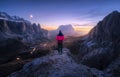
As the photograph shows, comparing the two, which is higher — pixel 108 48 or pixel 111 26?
pixel 111 26

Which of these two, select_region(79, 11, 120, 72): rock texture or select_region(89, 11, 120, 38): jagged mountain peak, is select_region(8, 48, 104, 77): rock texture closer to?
select_region(79, 11, 120, 72): rock texture

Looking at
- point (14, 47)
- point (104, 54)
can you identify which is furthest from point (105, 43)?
point (14, 47)

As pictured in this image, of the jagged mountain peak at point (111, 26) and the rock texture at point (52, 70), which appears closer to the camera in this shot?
the rock texture at point (52, 70)

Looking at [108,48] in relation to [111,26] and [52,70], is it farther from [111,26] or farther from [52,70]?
[52,70]

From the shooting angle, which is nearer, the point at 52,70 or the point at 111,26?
the point at 52,70

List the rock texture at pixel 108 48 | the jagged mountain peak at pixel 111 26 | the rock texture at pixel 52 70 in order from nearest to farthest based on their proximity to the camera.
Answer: the rock texture at pixel 52 70 < the rock texture at pixel 108 48 < the jagged mountain peak at pixel 111 26

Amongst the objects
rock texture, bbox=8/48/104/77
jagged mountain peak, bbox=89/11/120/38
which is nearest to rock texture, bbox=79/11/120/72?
jagged mountain peak, bbox=89/11/120/38

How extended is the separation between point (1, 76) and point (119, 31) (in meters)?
30.3

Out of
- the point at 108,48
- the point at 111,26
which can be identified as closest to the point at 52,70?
the point at 108,48

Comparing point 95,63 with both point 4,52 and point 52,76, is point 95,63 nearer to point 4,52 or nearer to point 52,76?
point 52,76

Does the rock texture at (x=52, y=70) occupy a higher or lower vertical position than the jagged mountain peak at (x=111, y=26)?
lower

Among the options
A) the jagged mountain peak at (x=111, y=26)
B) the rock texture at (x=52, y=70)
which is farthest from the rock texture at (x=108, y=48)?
the rock texture at (x=52, y=70)

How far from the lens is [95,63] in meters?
33.3

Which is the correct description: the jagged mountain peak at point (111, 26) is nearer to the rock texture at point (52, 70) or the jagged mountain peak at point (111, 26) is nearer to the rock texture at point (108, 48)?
the rock texture at point (108, 48)
